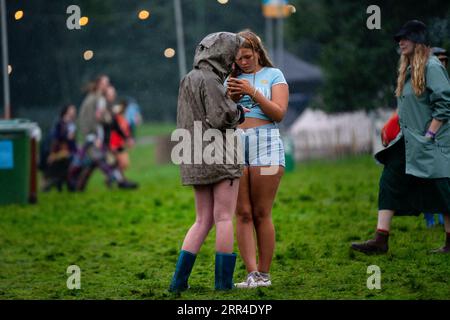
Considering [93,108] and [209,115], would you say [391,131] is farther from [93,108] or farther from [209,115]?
[93,108]

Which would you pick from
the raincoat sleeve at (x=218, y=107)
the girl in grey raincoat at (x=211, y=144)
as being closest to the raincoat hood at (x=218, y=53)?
the girl in grey raincoat at (x=211, y=144)

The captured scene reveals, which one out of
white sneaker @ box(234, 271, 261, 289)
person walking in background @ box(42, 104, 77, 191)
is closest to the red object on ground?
white sneaker @ box(234, 271, 261, 289)

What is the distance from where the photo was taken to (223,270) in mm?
5652

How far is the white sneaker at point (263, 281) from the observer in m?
5.93

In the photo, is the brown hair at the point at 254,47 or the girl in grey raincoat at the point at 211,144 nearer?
the girl in grey raincoat at the point at 211,144

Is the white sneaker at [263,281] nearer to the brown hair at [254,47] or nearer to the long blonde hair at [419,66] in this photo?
the brown hair at [254,47]

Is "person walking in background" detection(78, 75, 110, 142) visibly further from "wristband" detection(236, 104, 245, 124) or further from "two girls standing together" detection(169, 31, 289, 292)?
"wristband" detection(236, 104, 245, 124)

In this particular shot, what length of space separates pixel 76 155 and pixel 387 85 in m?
5.39

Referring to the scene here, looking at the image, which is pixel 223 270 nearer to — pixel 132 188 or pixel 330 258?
pixel 330 258

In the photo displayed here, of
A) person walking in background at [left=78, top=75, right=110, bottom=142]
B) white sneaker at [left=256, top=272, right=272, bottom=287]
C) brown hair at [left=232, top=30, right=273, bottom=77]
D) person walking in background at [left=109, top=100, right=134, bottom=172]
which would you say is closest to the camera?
brown hair at [left=232, top=30, right=273, bottom=77]

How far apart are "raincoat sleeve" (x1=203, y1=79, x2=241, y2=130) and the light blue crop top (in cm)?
38

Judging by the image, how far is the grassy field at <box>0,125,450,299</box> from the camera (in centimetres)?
A: 591

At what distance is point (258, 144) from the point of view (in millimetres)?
5836

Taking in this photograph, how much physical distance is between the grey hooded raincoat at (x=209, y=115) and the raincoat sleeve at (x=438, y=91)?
1817mm
